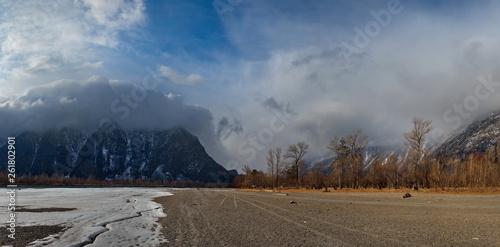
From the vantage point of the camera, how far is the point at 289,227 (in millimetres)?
14867

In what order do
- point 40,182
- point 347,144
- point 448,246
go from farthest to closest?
point 40,182, point 347,144, point 448,246

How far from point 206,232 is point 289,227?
3785 mm

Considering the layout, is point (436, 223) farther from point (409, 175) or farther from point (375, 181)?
point (375, 181)

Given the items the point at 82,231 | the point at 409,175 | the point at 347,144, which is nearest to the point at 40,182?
the point at 347,144

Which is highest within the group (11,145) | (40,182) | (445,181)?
(11,145)

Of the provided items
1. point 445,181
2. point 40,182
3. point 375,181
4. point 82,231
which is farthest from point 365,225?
point 40,182

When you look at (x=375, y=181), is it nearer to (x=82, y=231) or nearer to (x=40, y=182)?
(x=82, y=231)

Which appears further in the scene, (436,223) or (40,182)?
(40,182)

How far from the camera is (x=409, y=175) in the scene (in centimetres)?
7900

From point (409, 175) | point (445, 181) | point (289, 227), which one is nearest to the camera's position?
point (289, 227)

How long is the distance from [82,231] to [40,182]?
222 m

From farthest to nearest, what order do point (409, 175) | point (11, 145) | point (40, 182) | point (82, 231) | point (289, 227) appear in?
point (40, 182)
point (409, 175)
point (11, 145)
point (289, 227)
point (82, 231)

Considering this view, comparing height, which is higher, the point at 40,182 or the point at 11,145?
the point at 11,145

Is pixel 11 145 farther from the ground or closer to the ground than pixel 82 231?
farther from the ground
